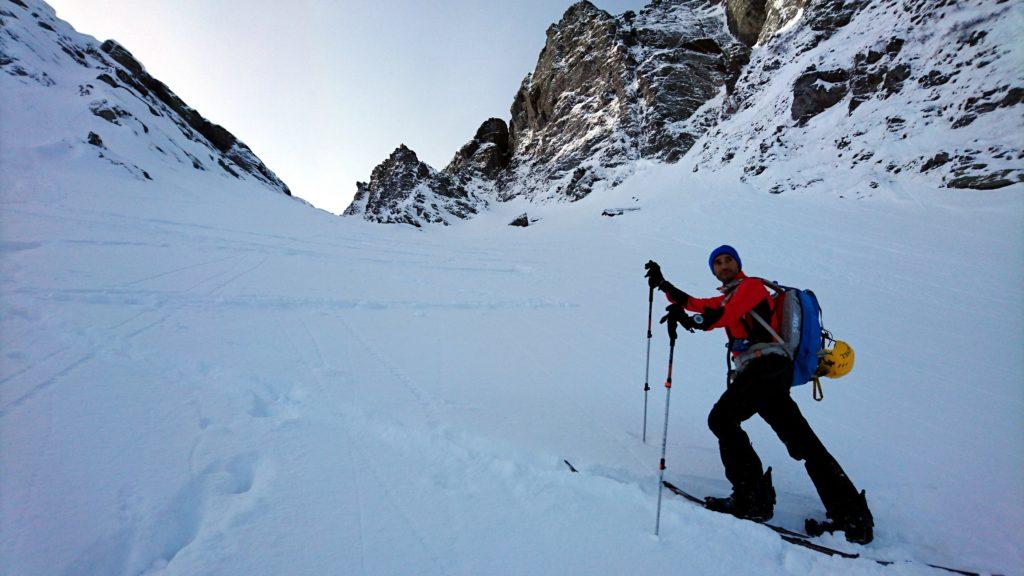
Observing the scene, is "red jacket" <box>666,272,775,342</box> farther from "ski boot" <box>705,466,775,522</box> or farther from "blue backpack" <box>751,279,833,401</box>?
"ski boot" <box>705,466,775,522</box>

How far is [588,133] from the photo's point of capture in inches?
2111

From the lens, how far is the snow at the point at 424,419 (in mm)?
2209

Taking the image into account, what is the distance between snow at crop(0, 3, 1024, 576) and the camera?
7.25 ft

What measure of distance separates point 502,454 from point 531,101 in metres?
76.8

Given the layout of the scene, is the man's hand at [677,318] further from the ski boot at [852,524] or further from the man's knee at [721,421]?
the ski boot at [852,524]

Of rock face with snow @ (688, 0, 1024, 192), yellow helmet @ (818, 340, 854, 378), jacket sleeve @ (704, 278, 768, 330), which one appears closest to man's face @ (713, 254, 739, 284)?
jacket sleeve @ (704, 278, 768, 330)

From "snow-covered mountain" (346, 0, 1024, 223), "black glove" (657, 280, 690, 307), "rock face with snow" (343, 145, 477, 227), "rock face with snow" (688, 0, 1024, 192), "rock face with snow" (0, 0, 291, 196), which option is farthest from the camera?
"rock face with snow" (343, 145, 477, 227)

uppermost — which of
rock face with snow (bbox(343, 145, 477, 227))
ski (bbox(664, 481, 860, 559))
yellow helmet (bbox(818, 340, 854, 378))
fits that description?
rock face with snow (bbox(343, 145, 477, 227))

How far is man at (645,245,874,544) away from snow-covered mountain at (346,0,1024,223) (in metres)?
19.2

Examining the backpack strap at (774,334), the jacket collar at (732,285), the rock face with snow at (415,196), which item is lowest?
the backpack strap at (774,334)

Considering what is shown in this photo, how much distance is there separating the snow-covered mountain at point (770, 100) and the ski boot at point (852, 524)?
19218 millimetres

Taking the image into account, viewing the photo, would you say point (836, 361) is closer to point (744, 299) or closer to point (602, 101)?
point (744, 299)

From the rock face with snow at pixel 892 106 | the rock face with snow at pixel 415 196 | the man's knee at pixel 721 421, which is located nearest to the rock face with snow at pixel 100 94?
the rock face with snow at pixel 415 196

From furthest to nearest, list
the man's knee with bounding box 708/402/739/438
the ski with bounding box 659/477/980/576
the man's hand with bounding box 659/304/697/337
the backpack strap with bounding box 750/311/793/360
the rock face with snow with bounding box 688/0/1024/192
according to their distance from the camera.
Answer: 1. the rock face with snow with bounding box 688/0/1024/192
2. the man's hand with bounding box 659/304/697/337
3. the man's knee with bounding box 708/402/739/438
4. the backpack strap with bounding box 750/311/793/360
5. the ski with bounding box 659/477/980/576
